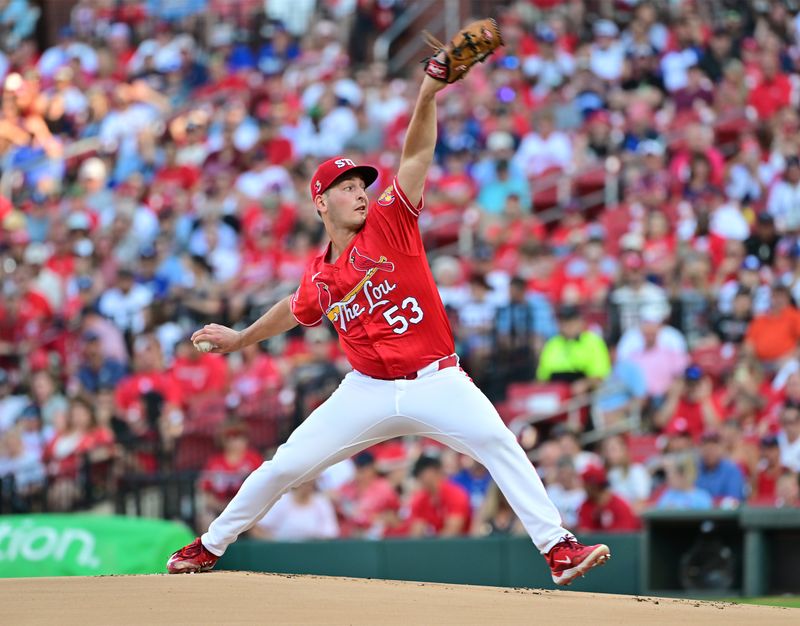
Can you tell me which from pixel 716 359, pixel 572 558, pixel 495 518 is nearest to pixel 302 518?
pixel 495 518

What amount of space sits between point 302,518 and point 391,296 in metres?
5.00

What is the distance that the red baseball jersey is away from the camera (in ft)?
23.2

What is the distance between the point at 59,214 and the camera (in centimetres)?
1819

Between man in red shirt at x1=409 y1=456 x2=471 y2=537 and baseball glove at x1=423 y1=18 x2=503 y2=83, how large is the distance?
510cm

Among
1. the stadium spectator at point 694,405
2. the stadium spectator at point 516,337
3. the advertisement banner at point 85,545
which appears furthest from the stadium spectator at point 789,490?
the advertisement banner at point 85,545

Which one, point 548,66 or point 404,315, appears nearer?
Answer: point 404,315

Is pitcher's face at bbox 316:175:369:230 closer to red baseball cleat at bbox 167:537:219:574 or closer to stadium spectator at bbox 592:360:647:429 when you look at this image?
red baseball cleat at bbox 167:537:219:574

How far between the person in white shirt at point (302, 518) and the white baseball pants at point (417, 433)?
176 inches

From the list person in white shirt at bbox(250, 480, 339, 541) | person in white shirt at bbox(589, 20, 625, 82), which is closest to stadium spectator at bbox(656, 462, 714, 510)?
person in white shirt at bbox(250, 480, 339, 541)

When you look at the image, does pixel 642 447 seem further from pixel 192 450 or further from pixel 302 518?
pixel 192 450

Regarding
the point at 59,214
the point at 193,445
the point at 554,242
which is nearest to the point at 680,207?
the point at 554,242

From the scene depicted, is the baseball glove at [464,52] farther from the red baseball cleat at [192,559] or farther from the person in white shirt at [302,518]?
the person in white shirt at [302,518]

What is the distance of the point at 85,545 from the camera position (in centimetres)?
1085

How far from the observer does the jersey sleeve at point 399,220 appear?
709 cm
